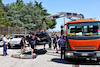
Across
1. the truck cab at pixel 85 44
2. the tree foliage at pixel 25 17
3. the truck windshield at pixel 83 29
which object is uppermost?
the tree foliage at pixel 25 17

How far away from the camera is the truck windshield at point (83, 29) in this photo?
10.3m

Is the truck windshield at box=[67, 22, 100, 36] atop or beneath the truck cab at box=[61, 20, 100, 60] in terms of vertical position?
atop

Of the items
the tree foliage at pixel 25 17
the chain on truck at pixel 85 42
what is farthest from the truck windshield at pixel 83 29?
the tree foliage at pixel 25 17

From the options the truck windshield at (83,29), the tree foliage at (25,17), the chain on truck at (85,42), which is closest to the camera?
the chain on truck at (85,42)

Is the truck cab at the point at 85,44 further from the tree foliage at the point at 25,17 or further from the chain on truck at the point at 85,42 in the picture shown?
the tree foliage at the point at 25,17

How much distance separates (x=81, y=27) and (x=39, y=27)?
54400 millimetres

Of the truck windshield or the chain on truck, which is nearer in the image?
the chain on truck

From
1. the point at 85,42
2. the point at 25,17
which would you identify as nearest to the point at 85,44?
the point at 85,42

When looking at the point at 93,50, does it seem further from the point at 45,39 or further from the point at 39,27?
the point at 39,27

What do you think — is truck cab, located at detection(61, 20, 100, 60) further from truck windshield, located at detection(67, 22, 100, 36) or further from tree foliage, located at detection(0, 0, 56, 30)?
tree foliage, located at detection(0, 0, 56, 30)

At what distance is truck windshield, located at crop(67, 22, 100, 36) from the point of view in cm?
1032

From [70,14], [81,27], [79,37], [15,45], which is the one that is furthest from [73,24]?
[70,14]

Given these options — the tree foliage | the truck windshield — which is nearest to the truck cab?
the truck windshield

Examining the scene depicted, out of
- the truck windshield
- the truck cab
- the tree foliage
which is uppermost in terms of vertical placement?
the tree foliage
